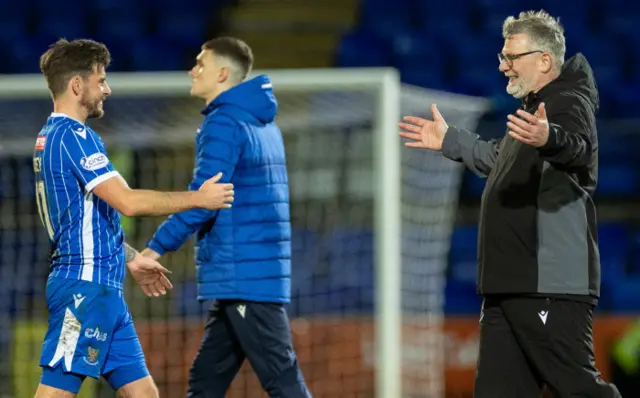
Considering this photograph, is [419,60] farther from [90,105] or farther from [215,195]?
[215,195]

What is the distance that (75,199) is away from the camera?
366cm

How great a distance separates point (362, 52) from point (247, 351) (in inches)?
200

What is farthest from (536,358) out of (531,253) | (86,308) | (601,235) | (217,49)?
(601,235)

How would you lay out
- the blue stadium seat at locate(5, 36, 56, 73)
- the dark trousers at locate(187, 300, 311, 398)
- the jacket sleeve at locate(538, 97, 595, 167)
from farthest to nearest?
1. the blue stadium seat at locate(5, 36, 56, 73)
2. the dark trousers at locate(187, 300, 311, 398)
3. the jacket sleeve at locate(538, 97, 595, 167)

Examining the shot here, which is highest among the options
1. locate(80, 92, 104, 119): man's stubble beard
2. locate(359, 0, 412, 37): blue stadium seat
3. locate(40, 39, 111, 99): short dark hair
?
locate(359, 0, 412, 37): blue stadium seat

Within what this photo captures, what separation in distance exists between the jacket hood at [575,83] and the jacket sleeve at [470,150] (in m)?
0.36

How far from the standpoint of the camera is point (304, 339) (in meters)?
6.13

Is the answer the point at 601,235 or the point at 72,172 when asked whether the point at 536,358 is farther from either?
the point at 601,235

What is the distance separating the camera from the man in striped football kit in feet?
11.8

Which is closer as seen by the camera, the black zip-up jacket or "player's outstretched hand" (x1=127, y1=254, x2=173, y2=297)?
the black zip-up jacket

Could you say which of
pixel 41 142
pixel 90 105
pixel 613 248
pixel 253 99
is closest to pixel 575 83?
pixel 253 99

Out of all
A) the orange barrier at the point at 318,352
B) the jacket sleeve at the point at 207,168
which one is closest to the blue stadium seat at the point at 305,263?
the orange barrier at the point at 318,352

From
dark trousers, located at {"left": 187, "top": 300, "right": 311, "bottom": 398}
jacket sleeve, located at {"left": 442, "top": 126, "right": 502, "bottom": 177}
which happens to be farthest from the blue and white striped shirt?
jacket sleeve, located at {"left": 442, "top": 126, "right": 502, "bottom": 177}

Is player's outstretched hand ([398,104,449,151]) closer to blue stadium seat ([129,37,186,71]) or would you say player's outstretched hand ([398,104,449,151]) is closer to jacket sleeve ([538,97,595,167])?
jacket sleeve ([538,97,595,167])
